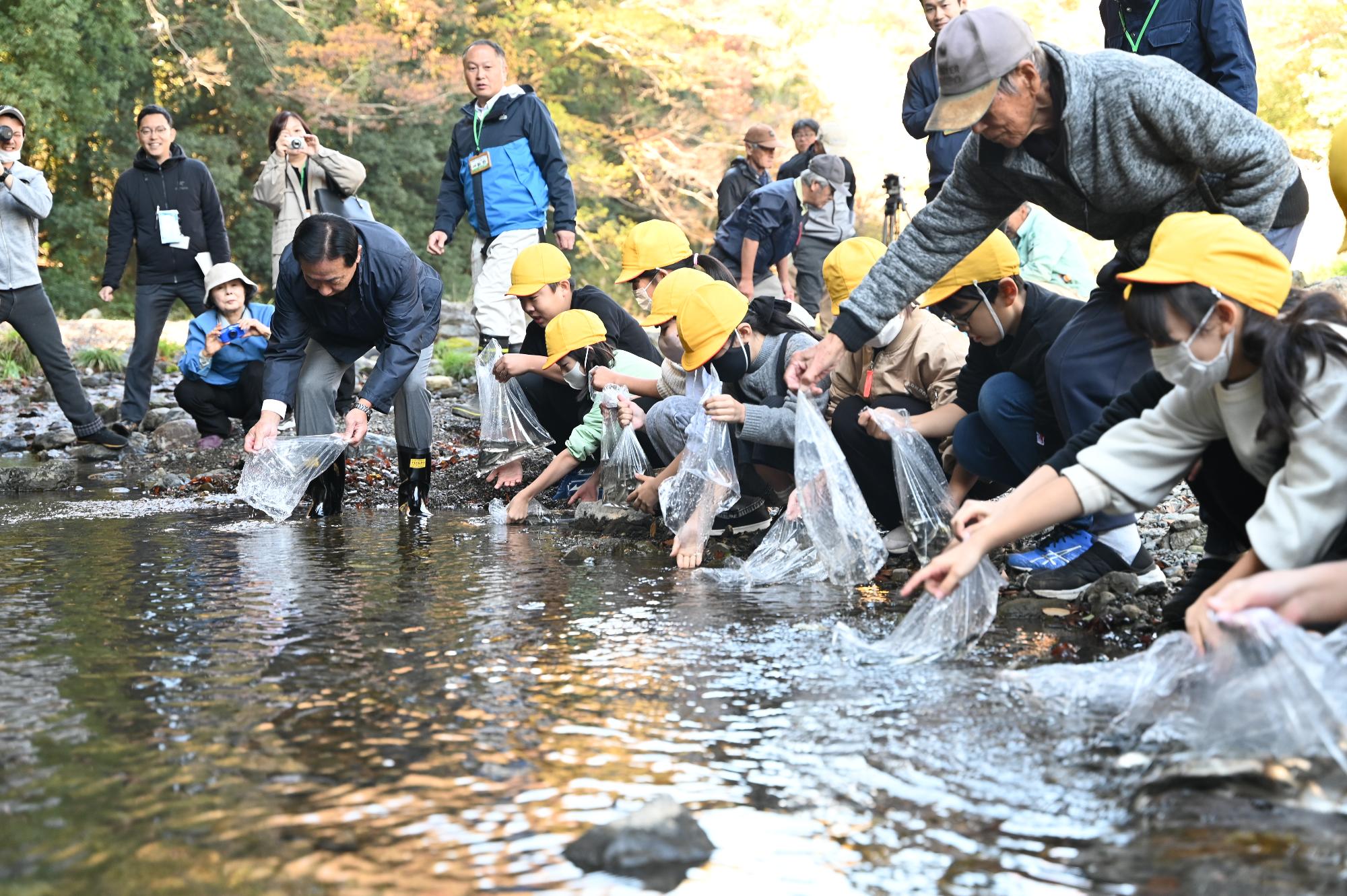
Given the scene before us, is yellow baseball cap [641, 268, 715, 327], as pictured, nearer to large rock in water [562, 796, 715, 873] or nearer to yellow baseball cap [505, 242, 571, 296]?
yellow baseball cap [505, 242, 571, 296]

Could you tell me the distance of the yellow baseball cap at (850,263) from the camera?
15.2ft

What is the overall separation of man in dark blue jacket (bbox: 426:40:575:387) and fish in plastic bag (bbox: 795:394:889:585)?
350 centimetres

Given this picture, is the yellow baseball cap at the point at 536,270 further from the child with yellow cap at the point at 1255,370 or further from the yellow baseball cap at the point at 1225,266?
the yellow baseball cap at the point at 1225,266

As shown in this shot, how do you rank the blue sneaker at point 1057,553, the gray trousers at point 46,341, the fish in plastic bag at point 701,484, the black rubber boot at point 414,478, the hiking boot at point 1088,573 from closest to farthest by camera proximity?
the hiking boot at point 1088,573, the blue sneaker at point 1057,553, the fish in plastic bag at point 701,484, the black rubber boot at point 414,478, the gray trousers at point 46,341

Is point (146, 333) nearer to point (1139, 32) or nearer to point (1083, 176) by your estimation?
point (1139, 32)

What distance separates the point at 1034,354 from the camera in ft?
13.1

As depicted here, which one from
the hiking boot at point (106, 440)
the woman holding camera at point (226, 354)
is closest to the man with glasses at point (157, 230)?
the hiking boot at point (106, 440)

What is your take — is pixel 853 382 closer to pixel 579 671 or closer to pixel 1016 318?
pixel 1016 318

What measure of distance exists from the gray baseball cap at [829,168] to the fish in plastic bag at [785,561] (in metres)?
4.78

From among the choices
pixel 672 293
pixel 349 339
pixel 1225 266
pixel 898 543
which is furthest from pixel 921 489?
pixel 349 339

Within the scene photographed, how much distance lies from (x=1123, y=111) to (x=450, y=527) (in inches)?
133

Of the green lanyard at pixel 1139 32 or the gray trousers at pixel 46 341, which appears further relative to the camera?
the gray trousers at pixel 46 341

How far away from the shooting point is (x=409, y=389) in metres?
6.03

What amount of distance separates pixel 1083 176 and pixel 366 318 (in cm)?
350
